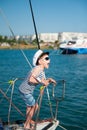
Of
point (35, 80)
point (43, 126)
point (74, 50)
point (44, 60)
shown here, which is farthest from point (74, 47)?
point (35, 80)

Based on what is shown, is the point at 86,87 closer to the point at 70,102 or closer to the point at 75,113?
the point at 70,102

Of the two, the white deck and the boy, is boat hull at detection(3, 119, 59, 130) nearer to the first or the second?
the white deck

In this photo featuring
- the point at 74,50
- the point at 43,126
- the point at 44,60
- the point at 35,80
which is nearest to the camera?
the point at 35,80

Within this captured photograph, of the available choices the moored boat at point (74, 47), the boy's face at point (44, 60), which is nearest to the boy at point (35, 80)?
the boy's face at point (44, 60)

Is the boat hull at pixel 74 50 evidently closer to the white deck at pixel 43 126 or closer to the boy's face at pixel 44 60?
the white deck at pixel 43 126

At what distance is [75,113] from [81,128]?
181cm

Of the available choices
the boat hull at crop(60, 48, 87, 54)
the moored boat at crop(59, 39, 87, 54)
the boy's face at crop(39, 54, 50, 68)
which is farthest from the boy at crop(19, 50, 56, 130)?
the boat hull at crop(60, 48, 87, 54)

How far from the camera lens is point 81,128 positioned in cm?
955

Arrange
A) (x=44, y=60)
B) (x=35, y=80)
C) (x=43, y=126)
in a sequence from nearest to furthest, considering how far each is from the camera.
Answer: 1. (x=35, y=80)
2. (x=44, y=60)
3. (x=43, y=126)

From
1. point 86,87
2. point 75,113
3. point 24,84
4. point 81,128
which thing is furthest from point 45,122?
point 86,87

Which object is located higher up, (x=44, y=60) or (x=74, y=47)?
(x=44, y=60)

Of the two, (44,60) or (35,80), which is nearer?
(35,80)

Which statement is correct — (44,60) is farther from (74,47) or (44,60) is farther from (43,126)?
(74,47)

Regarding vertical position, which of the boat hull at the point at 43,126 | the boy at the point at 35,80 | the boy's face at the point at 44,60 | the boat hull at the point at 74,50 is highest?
the boy's face at the point at 44,60
